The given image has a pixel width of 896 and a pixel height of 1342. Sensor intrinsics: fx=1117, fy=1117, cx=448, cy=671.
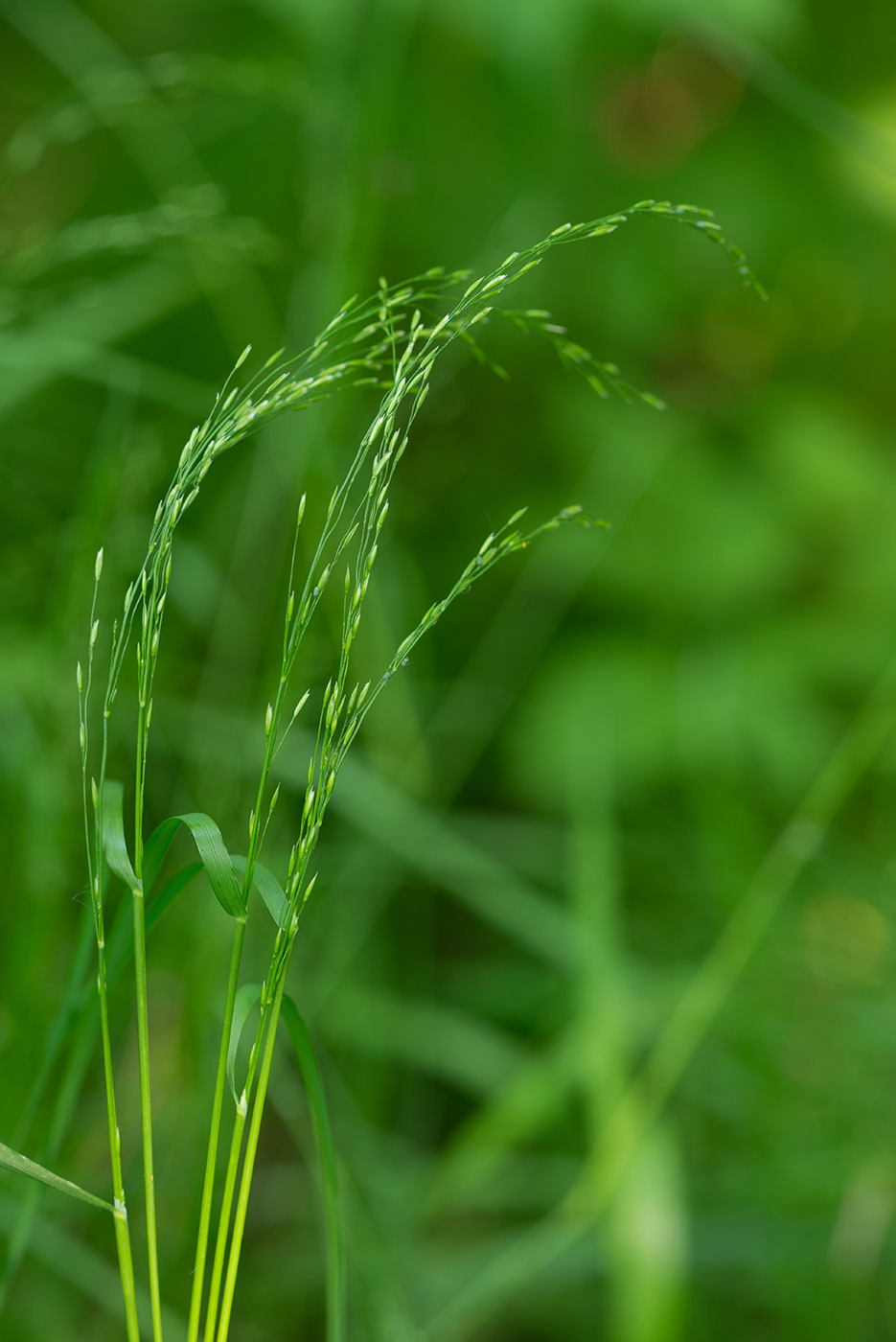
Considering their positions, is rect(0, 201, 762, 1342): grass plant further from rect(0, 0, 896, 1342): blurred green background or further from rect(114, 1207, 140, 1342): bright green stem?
rect(0, 0, 896, 1342): blurred green background

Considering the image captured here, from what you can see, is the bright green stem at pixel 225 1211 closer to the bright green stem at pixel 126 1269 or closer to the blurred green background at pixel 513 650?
the bright green stem at pixel 126 1269

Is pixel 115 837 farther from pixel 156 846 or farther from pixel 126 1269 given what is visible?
pixel 126 1269

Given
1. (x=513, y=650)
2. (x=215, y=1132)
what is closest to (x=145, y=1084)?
(x=215, y=1132)

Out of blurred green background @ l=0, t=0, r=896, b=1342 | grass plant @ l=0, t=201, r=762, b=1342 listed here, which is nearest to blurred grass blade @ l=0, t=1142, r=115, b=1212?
grass plant @ l=0, t=201, r=762, b=1342

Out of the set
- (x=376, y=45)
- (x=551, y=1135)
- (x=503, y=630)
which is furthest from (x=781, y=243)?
(x=551, y=1135)

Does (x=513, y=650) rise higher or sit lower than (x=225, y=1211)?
higher

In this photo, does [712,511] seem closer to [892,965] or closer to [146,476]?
[892,965]

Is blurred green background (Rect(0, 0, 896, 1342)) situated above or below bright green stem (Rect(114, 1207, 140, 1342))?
above
